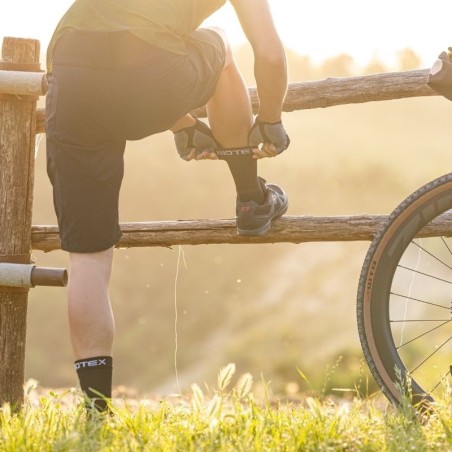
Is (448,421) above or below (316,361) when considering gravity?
above

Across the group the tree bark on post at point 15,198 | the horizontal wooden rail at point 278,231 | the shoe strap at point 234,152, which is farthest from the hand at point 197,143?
the tree bark on post at point 15,198

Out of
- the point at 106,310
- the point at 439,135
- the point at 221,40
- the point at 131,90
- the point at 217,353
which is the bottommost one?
the point at 217,353

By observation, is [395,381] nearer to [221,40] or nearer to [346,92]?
[221,40]

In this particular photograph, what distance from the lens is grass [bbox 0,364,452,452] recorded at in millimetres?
2180

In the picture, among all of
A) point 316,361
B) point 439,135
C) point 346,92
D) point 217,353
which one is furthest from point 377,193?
point 346,92

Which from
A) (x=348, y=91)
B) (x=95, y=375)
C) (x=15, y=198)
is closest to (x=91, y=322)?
(x=95, y=375)

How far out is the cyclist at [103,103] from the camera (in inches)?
98.2

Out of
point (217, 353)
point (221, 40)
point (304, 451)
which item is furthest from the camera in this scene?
point (217, 353)

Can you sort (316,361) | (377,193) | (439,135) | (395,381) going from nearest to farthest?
(395,381), (316,361), (377,193), (439,135)

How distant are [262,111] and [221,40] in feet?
0.91

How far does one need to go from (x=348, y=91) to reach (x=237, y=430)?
1.95 meters

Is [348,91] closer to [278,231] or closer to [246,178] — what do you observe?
[278,231]

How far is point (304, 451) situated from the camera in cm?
219

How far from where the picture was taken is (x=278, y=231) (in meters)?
3.54
